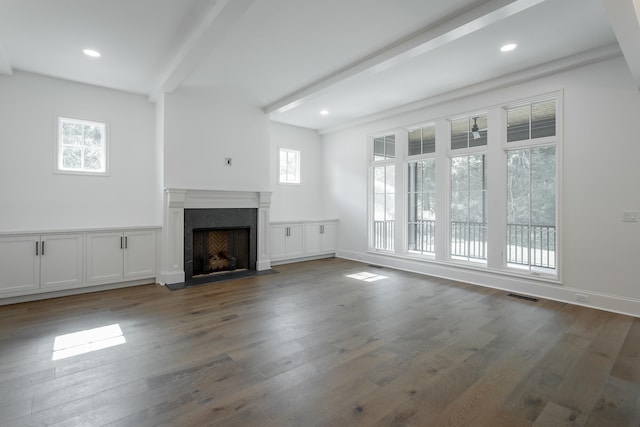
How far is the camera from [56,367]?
8.06 feet

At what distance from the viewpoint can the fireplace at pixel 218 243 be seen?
5.21 meters

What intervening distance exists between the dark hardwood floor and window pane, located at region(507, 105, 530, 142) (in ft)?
7.64

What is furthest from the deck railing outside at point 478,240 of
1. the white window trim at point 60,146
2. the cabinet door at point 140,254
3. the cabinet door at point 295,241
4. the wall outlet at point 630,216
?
the white window trim at point 60,146

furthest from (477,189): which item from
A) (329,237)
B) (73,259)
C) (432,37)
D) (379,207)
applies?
(73,259)

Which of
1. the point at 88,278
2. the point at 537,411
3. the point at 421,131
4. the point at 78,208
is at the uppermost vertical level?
the point at 421,131

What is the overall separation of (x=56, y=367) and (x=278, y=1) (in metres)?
3.57

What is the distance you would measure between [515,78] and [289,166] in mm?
4549

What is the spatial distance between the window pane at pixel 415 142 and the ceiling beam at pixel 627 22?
3.18m

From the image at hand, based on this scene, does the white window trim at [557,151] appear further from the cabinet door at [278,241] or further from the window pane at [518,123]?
the cabinet door at [278,241]

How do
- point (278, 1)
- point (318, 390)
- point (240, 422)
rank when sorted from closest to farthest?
1. point (240, 422)
2. point (318, 390)
3. point (278, 1)

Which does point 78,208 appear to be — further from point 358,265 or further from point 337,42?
point 358,265

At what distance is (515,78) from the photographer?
4.40 metres

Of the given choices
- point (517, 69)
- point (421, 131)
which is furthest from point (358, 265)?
point (517, 69)

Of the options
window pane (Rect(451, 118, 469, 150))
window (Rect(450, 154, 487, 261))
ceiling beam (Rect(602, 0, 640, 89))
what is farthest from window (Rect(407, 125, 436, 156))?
ceiling beam (Rect(602, 0, 640, 89))
